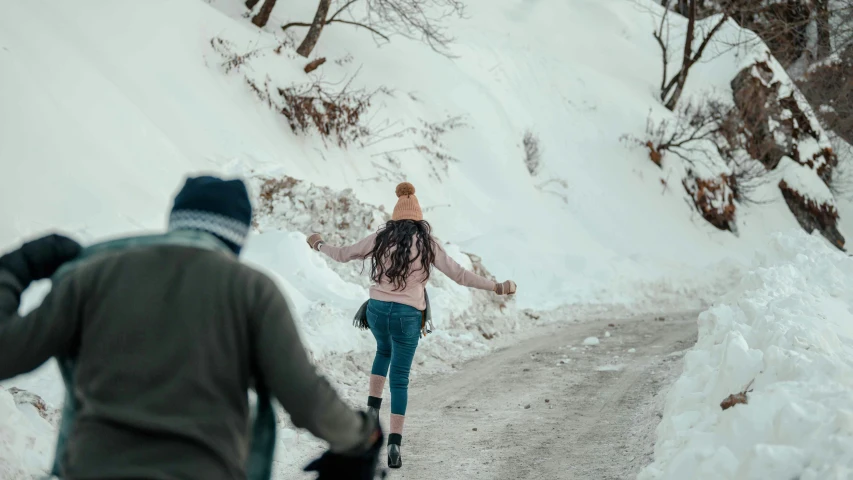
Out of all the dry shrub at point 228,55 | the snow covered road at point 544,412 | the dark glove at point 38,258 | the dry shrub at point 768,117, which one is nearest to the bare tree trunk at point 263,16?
the dry shrub at point 228,55

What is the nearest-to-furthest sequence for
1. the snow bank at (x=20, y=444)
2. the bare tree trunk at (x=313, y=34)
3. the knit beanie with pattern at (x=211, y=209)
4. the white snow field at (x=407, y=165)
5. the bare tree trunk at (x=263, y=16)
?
the knit beanie with pattern at (x=211, y=209)
the snow bank at (x=20, y=444)
the white snow field at (x=407, y=165)
the bare tree trunk at (x=313, y=34)
the bare tree trunk at (x=263, y=16)

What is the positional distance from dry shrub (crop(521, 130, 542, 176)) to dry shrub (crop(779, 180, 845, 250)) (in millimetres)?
9786

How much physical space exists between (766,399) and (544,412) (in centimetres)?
294

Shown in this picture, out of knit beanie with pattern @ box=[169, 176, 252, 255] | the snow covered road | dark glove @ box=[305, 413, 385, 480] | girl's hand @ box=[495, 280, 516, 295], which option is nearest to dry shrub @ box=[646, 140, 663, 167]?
the snow covered road

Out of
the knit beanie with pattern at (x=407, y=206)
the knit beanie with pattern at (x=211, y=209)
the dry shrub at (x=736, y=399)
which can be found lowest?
the dry shrub at (x=736, y=399)

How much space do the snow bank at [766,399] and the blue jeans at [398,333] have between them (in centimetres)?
165

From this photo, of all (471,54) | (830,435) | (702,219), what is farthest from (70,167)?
(702,219)

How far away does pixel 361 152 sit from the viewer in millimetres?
15664

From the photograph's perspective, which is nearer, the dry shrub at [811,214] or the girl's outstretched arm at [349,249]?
the girl's outstretched arm at [349,249]

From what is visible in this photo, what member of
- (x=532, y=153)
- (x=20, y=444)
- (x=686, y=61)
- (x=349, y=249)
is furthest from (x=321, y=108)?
(x=686, y=61)

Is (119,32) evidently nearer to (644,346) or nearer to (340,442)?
(644,346)

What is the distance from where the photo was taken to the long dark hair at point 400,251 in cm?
518

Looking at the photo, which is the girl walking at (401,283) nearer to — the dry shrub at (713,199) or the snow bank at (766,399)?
the snow bank at (766,399)

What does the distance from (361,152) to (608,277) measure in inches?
222
